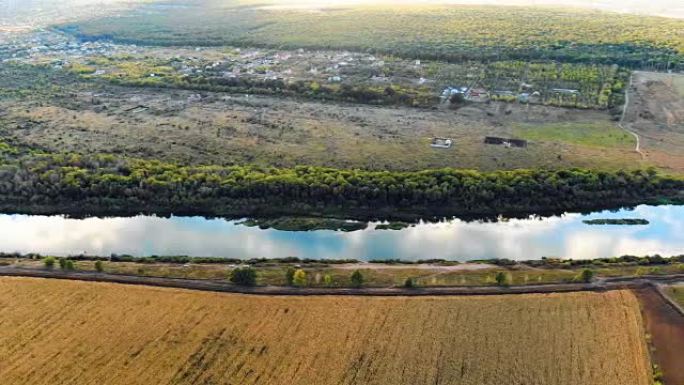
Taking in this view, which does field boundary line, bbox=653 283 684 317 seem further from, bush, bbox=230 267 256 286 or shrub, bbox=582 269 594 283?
bush, bbox=230 267 256 286

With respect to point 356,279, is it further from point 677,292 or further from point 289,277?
point 677,292

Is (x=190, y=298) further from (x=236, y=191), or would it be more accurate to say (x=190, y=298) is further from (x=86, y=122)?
(x=86, y=122)

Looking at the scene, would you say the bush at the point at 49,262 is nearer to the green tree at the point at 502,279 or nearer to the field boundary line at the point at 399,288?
the field boundary line at the point at 399,288

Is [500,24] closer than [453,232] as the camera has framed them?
No

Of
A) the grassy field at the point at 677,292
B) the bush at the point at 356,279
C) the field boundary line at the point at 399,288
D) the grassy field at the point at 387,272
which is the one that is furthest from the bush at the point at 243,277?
the grassy field at the point at 677,292

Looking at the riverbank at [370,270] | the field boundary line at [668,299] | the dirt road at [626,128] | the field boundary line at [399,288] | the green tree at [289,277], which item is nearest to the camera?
the field boundary line at [668,299]

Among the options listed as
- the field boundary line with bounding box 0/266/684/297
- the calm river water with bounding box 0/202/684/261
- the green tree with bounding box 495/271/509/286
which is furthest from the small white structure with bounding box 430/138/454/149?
the field boundary line with bounding box 0/266/684/297

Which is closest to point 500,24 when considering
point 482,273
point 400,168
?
point 400,168
